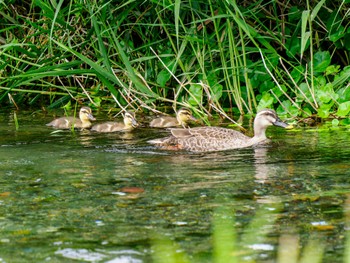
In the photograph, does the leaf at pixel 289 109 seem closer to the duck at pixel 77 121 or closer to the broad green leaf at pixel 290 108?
the broad green leaf at pixel 290 108

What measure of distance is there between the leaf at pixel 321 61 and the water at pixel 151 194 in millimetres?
1246

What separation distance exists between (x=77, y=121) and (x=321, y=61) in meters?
2.62

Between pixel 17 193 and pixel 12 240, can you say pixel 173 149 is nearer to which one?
pixel 17 193

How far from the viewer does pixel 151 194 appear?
580 cm

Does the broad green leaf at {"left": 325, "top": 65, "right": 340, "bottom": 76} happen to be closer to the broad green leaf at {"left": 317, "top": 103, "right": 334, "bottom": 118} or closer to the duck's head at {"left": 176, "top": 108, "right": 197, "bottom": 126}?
the broad green leaf at {"left": 317, "top": 103, "right": 334, "bottom": 118}

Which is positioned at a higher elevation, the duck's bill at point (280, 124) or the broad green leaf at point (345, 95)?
the broad green leaf at point (345, 95)

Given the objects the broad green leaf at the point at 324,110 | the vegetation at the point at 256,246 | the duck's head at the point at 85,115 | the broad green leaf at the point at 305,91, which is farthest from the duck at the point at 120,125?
the vegetation at the point at 256,246

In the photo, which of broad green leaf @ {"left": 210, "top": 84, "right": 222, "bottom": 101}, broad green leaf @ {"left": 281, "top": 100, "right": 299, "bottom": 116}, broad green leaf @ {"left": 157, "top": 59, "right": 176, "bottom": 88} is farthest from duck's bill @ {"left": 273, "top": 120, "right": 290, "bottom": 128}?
broad green leaf @ {"left": 157, "top": 59, "right": 176, "bottom": 88}

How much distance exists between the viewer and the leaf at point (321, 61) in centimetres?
959

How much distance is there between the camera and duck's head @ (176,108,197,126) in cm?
948

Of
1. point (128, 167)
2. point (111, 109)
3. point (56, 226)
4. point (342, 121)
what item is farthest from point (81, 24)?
point (56, 226)

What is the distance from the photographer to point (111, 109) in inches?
425

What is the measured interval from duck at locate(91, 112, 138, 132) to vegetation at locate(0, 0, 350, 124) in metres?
0.23

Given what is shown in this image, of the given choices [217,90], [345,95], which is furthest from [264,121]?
[217,90]
